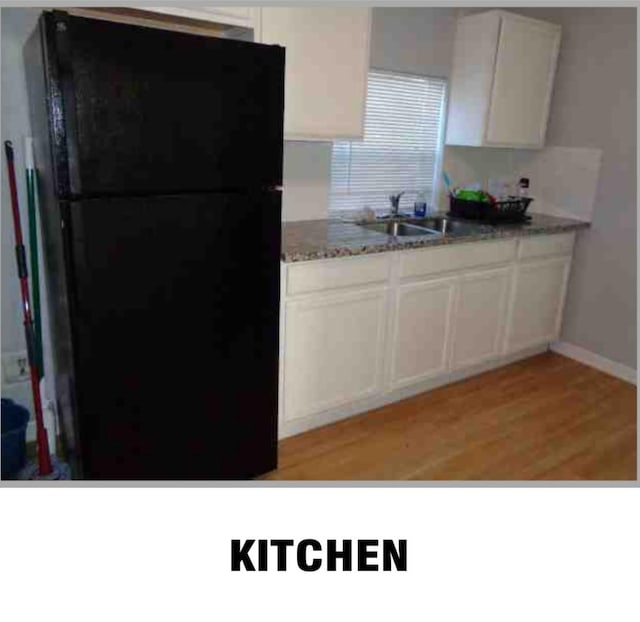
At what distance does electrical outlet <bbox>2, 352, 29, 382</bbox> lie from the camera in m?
2.25

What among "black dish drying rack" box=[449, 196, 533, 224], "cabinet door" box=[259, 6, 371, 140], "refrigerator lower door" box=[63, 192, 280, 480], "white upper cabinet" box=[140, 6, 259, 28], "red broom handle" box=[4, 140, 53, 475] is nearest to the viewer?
"refrigerator lower door" box=[63, 192, 280, 480]

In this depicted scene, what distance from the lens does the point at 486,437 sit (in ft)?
8.30

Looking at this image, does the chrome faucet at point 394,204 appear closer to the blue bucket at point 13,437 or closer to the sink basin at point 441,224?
the sink basin at point 441,224

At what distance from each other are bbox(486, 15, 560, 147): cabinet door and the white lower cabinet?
2.15ft

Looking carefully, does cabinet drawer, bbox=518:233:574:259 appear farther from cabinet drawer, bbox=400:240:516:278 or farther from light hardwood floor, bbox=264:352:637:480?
light hardwood floor, bbox=264:352:637:480

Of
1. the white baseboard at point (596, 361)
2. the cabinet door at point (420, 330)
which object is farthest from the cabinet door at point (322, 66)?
the white baseboard at point (596, 361)

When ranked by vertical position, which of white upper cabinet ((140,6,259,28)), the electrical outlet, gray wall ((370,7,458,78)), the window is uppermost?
gray wall ((370,7,458,78))

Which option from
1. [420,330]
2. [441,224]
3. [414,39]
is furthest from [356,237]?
[414,39]

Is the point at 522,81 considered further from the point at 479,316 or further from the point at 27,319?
the point at 27,319

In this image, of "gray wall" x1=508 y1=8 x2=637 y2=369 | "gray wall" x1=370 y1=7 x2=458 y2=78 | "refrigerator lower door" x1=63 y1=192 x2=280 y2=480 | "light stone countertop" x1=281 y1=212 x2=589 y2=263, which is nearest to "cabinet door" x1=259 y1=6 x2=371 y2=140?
"light stone countertop" x1=281 y1=212 x2=589 y2=263

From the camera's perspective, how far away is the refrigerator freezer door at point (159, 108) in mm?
1396

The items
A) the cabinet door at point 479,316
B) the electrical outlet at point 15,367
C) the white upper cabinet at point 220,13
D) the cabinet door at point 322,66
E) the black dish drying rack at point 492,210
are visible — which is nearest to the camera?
the white upper cabinet at point 220,13

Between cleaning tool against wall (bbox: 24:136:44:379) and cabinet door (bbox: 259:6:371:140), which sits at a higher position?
cabinet door (bbox: 259:6:371:140)

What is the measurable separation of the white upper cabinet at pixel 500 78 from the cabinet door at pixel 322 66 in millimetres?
945
